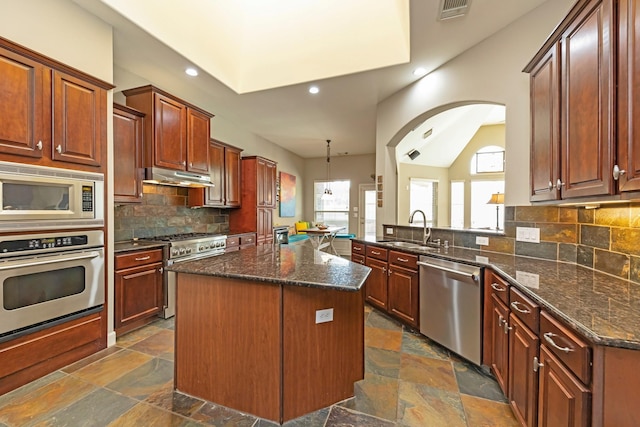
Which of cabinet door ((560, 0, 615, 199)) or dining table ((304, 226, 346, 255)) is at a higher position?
cabinet door ((560, 0, 615, 199))

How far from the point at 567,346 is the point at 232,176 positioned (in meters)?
4.55

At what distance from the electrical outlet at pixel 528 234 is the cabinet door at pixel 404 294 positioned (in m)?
0.95

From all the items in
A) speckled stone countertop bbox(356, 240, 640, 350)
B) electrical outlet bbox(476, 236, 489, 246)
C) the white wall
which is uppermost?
the white wall

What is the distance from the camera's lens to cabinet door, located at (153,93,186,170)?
3.18m

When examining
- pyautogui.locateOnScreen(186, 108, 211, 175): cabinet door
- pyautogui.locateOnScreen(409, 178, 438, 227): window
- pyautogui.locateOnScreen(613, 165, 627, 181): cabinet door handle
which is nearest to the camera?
pyautogui.locateOnScreen(613, 165, 627, 181): cabinet door handle

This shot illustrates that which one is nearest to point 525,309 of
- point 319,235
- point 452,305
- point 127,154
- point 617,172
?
point 617,172

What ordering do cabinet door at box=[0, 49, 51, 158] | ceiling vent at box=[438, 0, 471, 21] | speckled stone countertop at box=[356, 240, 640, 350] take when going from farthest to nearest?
ceiling vent at box=[438, 0, 471, 21] → cabinet door at box=[0, 49, 51, 158] → speckled stone countertop at box=[356, 240, 640, 350]

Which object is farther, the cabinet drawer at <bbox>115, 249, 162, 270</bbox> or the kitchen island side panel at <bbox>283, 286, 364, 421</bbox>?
the cabinet drawer at <bbox>115, 249, 162, 270</bbox>

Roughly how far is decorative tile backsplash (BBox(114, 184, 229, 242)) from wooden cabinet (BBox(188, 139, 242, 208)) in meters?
0.21

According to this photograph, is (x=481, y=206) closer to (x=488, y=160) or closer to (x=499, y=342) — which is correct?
(x=488, y=160)

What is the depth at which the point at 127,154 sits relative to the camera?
117 inches

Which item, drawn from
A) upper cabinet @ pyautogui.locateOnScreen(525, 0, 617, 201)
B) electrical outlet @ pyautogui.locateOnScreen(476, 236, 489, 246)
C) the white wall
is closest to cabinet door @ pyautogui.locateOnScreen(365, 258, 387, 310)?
electrical outlet @ pyautogui.locateOnScreen(476, 236, 489, 246)

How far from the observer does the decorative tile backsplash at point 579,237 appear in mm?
1628

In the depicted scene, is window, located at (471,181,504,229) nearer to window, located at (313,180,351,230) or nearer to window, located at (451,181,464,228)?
window, located at (451,181,464,228)
